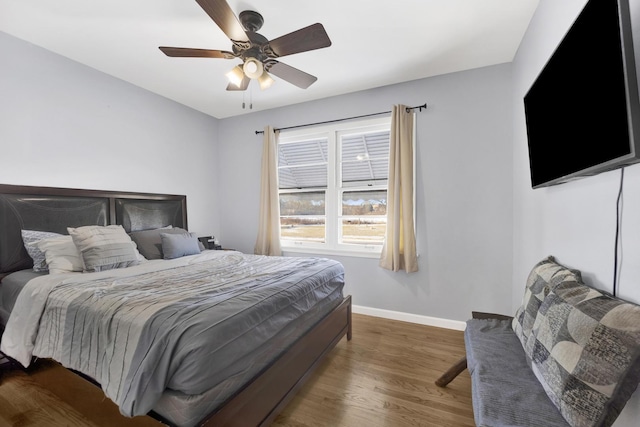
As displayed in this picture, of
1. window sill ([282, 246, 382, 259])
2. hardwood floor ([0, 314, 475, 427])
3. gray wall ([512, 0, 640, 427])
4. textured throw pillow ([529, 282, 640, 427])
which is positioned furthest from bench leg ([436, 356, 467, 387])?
window sill ([282, 246, 382, 259])

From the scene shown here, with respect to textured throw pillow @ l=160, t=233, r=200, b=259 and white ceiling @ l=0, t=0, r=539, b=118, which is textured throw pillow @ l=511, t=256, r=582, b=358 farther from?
textured throw pillow @ l=160, t=233, r=200, b=259

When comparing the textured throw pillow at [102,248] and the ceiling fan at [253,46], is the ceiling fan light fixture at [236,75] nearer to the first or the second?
the ceiling fan at [253,46]

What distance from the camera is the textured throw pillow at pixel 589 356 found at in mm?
842

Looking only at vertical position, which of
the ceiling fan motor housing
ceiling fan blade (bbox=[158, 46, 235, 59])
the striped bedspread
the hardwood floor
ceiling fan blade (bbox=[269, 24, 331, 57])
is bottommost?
the hardwood floor

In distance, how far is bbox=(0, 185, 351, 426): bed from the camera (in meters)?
1.14

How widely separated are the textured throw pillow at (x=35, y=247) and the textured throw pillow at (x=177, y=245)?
0.88 m

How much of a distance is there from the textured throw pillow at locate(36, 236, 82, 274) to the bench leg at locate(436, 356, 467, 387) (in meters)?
2.92

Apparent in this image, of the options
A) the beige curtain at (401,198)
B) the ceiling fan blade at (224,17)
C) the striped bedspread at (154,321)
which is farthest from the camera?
the beige curtain at (401,198)

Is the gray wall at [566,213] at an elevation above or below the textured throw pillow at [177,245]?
above

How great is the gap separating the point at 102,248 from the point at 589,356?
3.05 metres

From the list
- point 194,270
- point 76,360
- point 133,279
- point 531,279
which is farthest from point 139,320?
point 531,279

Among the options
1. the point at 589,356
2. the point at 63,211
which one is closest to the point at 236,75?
the point at 63,211

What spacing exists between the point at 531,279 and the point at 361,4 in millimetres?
2230

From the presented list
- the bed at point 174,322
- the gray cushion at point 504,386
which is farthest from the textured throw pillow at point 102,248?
the gray cushion at point 504,386
